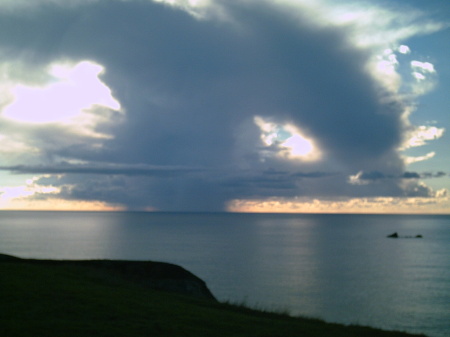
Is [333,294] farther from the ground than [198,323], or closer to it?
closer to it

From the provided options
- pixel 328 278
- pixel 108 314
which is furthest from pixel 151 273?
pixel 328 278

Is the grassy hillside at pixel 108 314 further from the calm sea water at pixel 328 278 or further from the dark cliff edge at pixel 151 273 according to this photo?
the calm sea water at pixel 328 278

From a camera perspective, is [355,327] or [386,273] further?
[386,273]

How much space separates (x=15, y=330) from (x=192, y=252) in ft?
296

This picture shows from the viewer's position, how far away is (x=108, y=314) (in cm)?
1655

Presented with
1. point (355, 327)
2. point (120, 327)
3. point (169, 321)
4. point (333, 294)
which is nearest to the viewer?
point (120, 327)

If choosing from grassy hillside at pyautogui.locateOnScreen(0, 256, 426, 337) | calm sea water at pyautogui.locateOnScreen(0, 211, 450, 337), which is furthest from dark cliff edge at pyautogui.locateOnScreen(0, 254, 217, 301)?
calm sea water at pyautogui.locateOnScreen(0, 211, 450, 337)

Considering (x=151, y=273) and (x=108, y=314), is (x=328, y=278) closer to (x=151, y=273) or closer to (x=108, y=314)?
(x=151, y=273)

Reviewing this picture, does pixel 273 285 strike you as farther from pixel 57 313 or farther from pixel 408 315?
pixel 57 313

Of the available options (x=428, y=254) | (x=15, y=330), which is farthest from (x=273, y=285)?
(x=428, y=254)

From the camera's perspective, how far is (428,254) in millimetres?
108062

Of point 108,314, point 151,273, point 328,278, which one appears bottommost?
point 328,278

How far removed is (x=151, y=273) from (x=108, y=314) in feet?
52.0

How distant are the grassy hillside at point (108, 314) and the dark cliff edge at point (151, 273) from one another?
7519 millimetres
